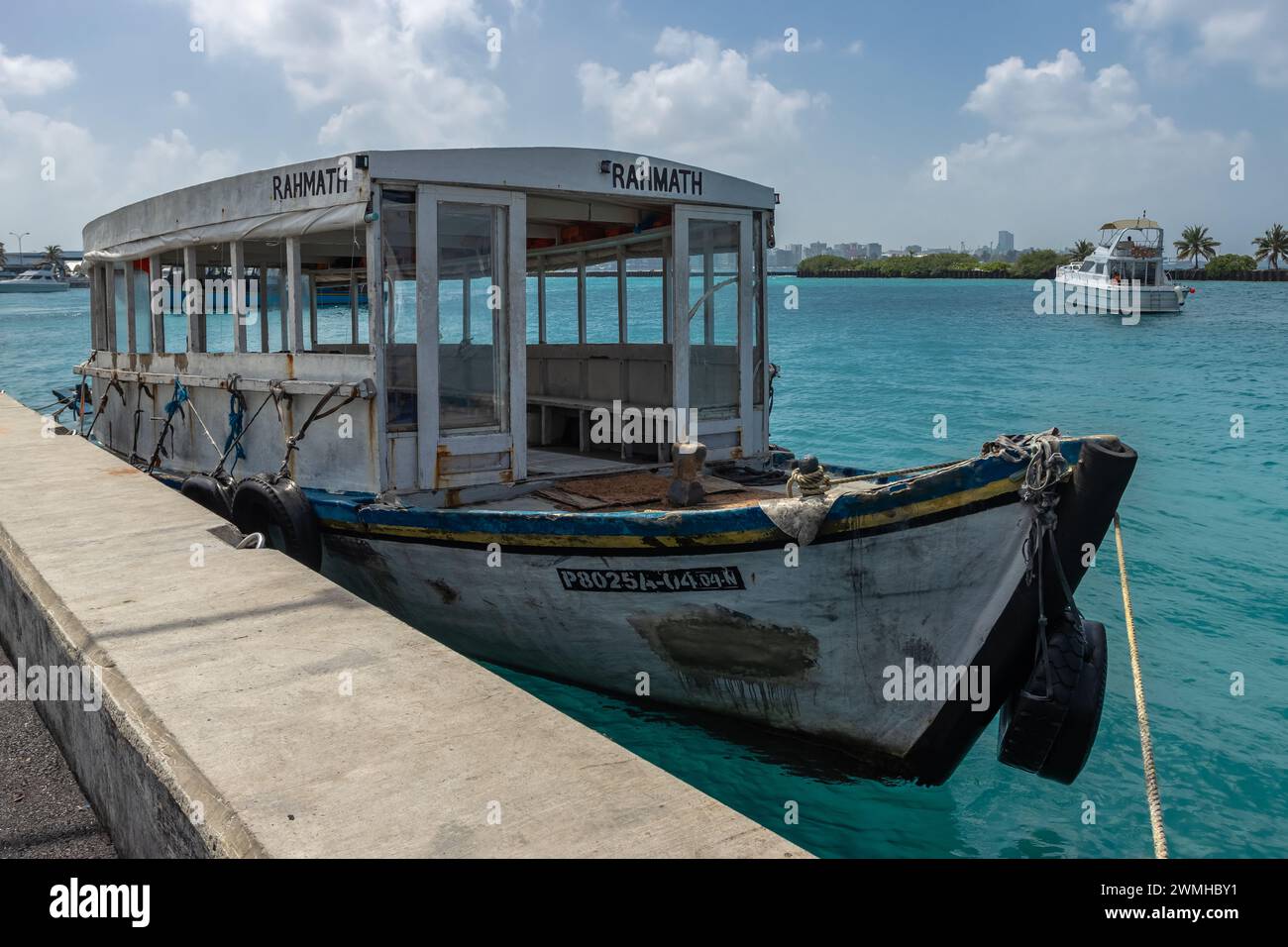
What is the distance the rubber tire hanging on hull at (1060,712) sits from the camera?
5.12 metres

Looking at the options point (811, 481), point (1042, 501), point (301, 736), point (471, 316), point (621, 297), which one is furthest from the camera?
point (621, 297)

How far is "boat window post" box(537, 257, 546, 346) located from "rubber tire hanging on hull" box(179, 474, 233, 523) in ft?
13.0

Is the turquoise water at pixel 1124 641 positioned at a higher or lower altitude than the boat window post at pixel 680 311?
lower

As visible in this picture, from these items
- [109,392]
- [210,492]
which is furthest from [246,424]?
[109,392]

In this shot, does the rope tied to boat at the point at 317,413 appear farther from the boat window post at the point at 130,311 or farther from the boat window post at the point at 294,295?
the boat window post at the point at 130,311

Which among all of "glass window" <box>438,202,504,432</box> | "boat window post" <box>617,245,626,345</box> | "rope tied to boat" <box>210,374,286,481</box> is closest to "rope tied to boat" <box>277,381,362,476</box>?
"rope tied to boat" <box>210,374,286,481</box>

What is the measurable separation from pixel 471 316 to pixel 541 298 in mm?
4088

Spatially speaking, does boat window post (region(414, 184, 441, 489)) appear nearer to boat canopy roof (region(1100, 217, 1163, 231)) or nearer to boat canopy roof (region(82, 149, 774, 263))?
boat canopy roof (region(82, 149, 774, 263))

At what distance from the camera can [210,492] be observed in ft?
28.9

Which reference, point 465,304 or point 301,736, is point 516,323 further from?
point 301,736

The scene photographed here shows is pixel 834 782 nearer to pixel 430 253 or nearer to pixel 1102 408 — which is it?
pixel 430 253

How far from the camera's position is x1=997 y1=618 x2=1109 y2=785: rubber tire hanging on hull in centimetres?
512

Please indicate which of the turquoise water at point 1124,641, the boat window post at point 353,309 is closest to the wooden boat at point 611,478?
the turquoise water at point 1124,641

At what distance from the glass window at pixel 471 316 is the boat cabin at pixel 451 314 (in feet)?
0.05
